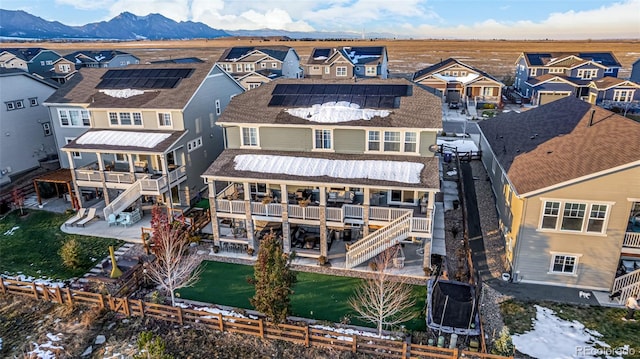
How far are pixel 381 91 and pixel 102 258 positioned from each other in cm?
1821

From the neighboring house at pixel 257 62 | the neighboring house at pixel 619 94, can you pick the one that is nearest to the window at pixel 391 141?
the neighboring house at pixel 257 62

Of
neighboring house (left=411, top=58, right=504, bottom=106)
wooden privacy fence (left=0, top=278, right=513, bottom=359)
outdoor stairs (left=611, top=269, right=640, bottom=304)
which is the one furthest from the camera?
neighboring house (left=411, top=58, right=504, bottom=106)

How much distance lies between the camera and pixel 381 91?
23.0m

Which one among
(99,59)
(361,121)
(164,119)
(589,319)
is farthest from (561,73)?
(99,59)

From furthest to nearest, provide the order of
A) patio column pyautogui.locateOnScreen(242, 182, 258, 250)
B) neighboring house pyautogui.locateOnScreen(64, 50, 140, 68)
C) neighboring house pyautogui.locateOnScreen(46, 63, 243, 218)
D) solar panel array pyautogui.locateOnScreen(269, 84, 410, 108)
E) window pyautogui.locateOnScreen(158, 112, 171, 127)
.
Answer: neighboring house pyautogui.locateOnScreen(64, 50, 140, 68), window pyautogui.locateOnScreen(158, 112, 171, 127), neighboring house pyautogui.locateOnScreen(46, 63, 243, 218), solar panel array pyautogui.locateOnScreen(269, 84, 410, 108), patio column pyautogui.locateOnScreen(242, 182, 258, 250)

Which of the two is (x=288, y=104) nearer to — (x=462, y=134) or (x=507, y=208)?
(x=507, y=208)

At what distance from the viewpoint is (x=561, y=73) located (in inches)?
2292

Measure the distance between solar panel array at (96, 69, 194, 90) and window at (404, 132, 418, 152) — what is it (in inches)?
671

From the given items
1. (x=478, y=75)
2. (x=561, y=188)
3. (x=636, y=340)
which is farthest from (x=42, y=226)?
(x=478, y=75)

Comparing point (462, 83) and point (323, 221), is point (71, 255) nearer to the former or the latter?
point (323, 221)

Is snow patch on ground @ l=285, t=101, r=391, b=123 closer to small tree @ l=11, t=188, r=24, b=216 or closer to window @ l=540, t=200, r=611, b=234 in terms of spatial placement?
window @ l=540, t=200, r=611, b=234

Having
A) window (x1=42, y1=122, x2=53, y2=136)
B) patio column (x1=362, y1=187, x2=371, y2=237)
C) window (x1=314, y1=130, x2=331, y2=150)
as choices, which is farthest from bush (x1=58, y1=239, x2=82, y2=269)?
window (x1=42, y1=122, x2=53, y2=136)

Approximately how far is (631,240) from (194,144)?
2506 centimetres

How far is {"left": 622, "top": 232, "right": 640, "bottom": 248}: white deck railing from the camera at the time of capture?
16.5m
